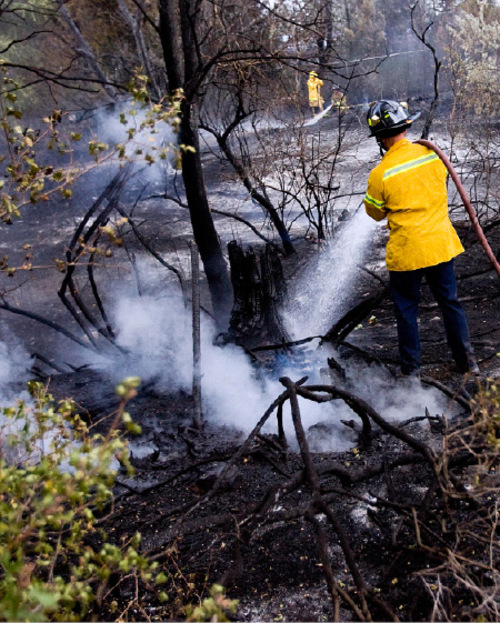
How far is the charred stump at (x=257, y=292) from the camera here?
224 inches

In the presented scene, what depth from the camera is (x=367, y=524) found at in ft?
9.66

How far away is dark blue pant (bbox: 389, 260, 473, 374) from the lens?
4.27 m


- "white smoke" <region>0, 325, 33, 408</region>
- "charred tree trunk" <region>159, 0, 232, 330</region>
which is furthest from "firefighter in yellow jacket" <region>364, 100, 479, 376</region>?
"white smoke" <region>0, 325, 33, 408</region>

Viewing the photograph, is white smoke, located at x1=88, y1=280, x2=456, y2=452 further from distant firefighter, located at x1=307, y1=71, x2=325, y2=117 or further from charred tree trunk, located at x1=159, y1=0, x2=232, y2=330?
distant firefighter, located at x1=307, y1=71, x2=325, y2=117

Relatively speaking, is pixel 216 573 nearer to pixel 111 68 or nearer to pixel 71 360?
pixel 71 360

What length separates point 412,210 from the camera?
4090mm

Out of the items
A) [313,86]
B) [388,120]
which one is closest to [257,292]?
[388,120]

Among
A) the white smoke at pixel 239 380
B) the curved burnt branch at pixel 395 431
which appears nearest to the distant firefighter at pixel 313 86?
the white smoke at pixel 239 380

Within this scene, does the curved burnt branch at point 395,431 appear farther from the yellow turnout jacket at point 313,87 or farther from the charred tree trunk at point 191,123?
the yellow turnout jacket at point 313,87

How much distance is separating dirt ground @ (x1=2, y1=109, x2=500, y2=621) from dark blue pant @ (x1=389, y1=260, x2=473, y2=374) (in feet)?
0.72

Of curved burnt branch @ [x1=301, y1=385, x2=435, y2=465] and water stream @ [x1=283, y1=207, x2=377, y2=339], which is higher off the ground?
curved burnt branch @ [x1=301, y1=385, x2=435, y2=465]

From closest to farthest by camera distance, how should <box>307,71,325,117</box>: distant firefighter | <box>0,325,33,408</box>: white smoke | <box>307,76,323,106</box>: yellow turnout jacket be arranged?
1. <box>0,325,33,408</box>: white smoke
2. <box>307,71,325,117</box>: distant firefighter
3. <box>307,76,323,106</box>: yellow turnout jacket

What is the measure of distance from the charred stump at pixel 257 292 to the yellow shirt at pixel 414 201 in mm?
1663

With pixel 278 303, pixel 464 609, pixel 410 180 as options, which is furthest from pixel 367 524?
pixel 278 303
